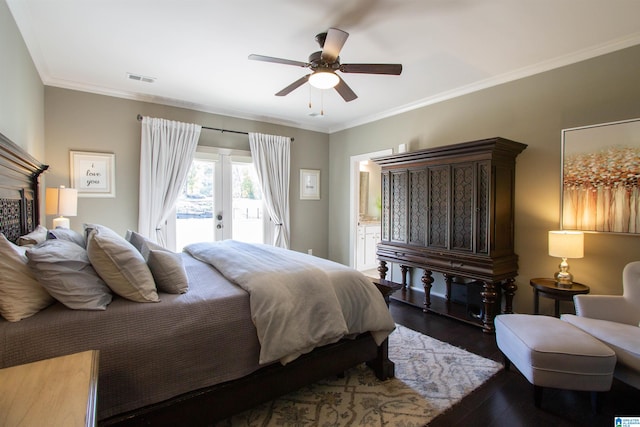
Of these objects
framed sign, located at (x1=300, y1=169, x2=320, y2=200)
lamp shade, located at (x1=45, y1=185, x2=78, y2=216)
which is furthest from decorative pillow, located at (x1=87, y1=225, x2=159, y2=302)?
framed sign, located at (x1=300, y1=169, x2=320, y2=200)

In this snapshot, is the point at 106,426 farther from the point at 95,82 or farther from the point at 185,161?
the point at 95,82

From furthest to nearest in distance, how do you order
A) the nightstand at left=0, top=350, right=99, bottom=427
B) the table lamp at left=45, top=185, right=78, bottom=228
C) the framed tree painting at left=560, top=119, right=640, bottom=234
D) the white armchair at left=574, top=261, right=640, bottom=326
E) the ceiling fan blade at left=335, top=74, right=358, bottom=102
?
the table lamp at left=45, top=185, right=78, bottom=228 → the ceiling fan blade at left=335, top=74, right=358, bottom=102 → the framed tree painting at left=560, top=119, right=640, bottom=234 → the white armchair at left=574, top=261, right=640, bottom=326 → the nightstand at left=0, top=350, right=99, bottom=427

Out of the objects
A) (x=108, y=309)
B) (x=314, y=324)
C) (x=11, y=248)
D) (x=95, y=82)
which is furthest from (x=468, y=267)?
(x=95, y=82)

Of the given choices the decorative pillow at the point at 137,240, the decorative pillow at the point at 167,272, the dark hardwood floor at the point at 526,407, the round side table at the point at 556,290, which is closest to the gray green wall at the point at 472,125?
the round side table at the point at 556,290

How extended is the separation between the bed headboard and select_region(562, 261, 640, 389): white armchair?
391cm

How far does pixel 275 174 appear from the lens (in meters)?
5.07

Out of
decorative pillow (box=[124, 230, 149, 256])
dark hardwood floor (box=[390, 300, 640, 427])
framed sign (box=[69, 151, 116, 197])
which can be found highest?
framed sign (box=[69, 151, 116, 197])

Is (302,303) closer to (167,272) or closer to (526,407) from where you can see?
(167,272)

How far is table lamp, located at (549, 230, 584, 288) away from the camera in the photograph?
268cm

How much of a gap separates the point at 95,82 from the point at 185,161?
4.31 ft

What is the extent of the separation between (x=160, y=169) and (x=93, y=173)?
74cm

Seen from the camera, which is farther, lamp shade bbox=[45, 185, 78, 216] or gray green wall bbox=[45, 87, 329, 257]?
gray green wall bbox=[45, 87, 329, 257]

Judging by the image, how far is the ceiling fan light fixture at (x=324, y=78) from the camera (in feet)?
8.31

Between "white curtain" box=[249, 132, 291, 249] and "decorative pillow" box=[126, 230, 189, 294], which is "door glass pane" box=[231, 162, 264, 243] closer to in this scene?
"white curtain" box=[249, 132, 291, 249]
